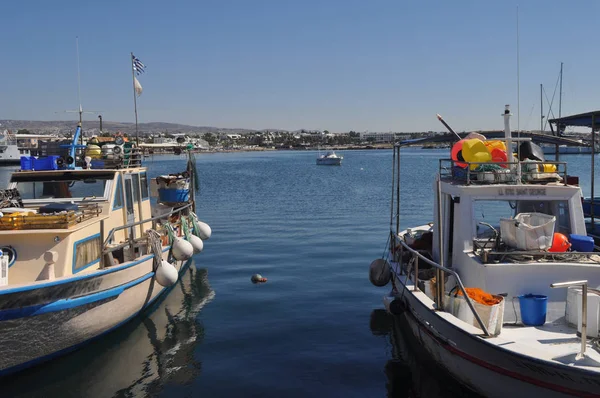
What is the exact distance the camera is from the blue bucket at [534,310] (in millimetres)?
8477

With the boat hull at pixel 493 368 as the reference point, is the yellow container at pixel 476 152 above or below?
above

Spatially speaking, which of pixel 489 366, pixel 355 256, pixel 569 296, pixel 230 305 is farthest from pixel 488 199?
pixel 355 256

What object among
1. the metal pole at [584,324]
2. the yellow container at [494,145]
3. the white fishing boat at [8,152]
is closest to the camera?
the metal pole at [584,324]

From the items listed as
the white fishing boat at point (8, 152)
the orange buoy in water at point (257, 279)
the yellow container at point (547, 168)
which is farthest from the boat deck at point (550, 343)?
the white fishing boat at point (8, 152)

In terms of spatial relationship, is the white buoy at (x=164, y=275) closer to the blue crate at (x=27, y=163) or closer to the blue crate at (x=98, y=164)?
the blue crate at (x=98, y=164)

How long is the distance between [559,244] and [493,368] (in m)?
2.80

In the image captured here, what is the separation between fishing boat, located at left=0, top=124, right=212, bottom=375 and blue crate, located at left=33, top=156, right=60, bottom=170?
0.9 inches

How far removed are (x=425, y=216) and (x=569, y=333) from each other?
2129cm

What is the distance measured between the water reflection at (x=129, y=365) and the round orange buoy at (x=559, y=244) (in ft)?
21.9

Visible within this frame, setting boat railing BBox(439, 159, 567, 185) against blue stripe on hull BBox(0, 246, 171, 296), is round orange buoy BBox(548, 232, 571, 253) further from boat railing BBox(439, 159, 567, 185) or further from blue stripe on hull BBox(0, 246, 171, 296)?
blue stripe on hull BBox(0, 246, 171, 296)

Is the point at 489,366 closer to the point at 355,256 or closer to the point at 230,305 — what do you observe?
the point at 230,305

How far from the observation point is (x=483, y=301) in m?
8.29

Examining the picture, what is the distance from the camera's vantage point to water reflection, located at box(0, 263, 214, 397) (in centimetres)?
980

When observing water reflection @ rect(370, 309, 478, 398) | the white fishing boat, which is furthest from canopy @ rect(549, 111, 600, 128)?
the white fishing boat
